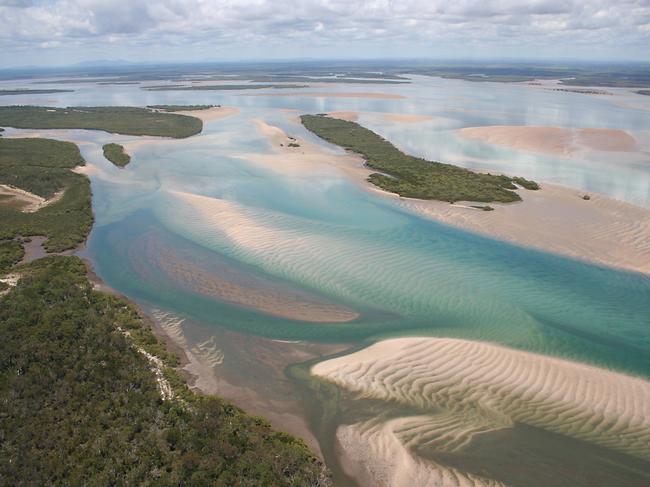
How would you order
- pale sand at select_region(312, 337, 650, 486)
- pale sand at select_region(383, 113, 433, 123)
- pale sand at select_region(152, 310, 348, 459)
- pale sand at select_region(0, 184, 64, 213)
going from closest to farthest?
1. pale sand at select_region(312, 337, 650, 486)
2. pale sand at select_region(152, 310, 348, 459)
3. pale sand at select_region(0, 184, 64, 213)
4. pale sand at select_region(383, 113, 433, 123)

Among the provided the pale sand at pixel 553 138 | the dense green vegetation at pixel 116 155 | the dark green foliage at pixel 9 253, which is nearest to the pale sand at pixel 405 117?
the pale sand at pixel 553 138

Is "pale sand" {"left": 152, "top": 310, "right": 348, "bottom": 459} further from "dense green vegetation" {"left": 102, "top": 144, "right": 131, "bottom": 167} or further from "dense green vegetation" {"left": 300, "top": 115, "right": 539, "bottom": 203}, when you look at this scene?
"dense green vegetation" {"left": 102, "top": 144, "right": 131, "bottom": 167}

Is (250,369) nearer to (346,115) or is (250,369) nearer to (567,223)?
(567,223)

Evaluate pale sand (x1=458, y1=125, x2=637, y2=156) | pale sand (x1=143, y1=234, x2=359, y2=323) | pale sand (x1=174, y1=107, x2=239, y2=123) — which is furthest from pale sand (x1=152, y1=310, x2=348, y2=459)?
pale sand (x1=174, y1=107, x2=239, y2=123)

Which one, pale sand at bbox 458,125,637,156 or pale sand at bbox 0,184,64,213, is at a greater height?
pale sand at bbox 458,125,637,156

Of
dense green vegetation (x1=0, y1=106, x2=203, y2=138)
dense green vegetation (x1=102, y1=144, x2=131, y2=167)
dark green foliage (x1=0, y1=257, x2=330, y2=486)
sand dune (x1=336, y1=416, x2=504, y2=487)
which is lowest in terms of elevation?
dense green vegetation (x1=0, y1=106, x2=203, y2=138)

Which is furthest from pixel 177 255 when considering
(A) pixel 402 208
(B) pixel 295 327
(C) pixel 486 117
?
(C) pixel 486 117

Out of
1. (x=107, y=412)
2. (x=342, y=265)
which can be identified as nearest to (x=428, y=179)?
(x=342, y=265)
